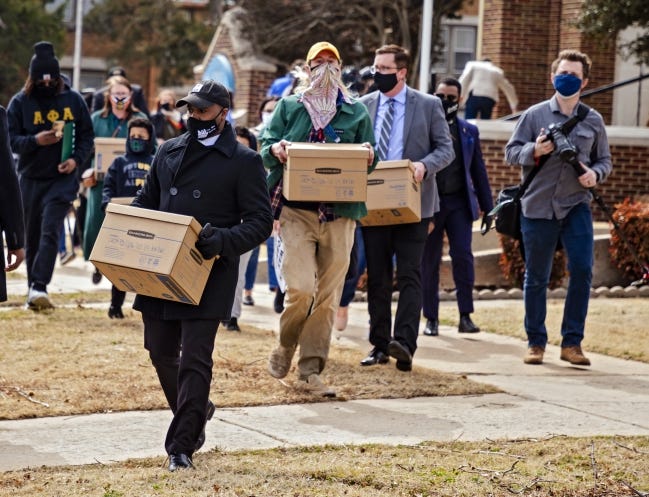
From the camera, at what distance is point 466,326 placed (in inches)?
434

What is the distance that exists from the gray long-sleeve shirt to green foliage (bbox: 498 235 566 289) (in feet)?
14.7

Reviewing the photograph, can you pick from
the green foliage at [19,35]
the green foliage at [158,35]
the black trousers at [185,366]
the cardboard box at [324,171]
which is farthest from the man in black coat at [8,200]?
the green foliage at [158,35]

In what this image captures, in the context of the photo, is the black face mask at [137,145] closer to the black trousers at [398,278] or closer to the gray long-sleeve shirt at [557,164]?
the black trousers at [398,278]

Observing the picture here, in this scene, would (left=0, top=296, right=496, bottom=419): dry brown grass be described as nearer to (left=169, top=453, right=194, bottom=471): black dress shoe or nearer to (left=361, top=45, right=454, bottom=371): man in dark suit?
(left=361, top=45, right=454, bottom=371): man in dark suit

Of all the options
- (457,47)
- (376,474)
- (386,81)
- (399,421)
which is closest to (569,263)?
(386,81)

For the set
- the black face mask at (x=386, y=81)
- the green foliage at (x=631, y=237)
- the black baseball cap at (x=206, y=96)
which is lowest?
the green foliage at (x=631, y=237)

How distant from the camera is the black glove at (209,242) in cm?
585

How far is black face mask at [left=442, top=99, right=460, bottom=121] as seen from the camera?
10.6 m

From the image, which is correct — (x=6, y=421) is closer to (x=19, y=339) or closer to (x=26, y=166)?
(x=19, y=339)

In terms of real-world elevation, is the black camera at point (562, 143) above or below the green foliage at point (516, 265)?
above

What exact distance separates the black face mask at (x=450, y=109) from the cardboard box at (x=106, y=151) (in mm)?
2849

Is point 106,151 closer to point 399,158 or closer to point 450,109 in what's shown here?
point 450,109

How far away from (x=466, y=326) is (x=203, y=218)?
5.26 m

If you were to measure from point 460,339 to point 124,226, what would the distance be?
5.20 metres
